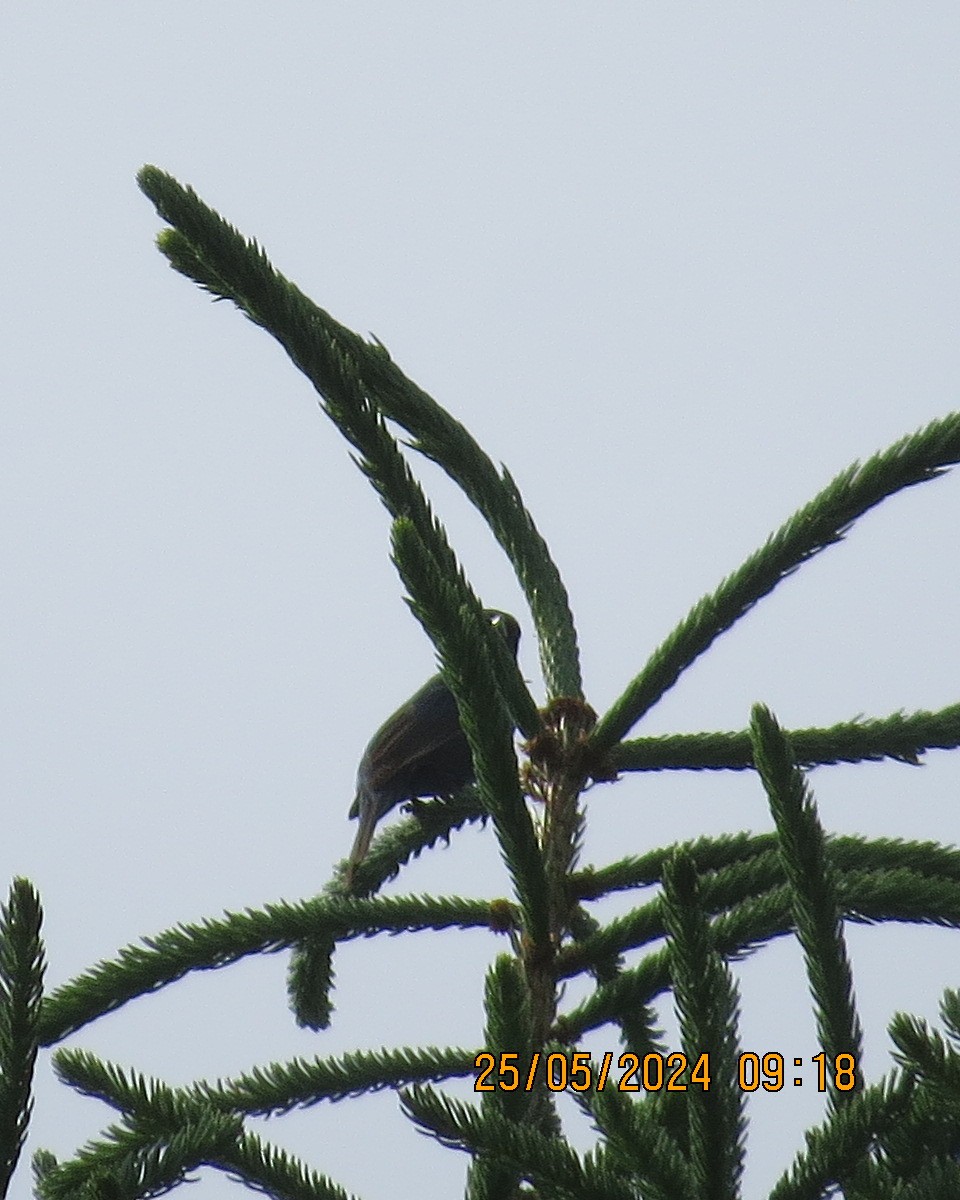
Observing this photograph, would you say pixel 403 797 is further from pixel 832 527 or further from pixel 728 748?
pixel 832 527

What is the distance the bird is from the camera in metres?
4.50

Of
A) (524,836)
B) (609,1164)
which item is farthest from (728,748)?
(609,1164)

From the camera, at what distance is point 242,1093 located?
264cm

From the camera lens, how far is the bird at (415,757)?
450 cm

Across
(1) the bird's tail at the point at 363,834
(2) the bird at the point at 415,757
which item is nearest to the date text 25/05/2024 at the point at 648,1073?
(1) the bird's tail at the point at 363,834

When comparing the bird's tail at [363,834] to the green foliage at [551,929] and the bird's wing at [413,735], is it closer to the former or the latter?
the bird's wing at [413,735]

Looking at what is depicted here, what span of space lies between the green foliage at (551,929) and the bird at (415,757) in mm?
1088

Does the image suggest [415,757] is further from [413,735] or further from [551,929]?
[551,929]

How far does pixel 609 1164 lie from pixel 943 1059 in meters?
0.42

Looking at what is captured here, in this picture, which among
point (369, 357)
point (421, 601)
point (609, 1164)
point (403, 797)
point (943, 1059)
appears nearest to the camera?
point (943, 1059)

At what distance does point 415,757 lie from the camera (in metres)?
4.55

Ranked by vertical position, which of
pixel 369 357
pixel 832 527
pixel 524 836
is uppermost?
pixel 369 357

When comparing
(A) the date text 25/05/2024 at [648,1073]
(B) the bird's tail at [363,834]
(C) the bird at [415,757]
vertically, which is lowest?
(A) the date text 25/05/2024 at [648,1073]

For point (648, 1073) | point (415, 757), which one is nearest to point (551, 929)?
point (648, 1073)
